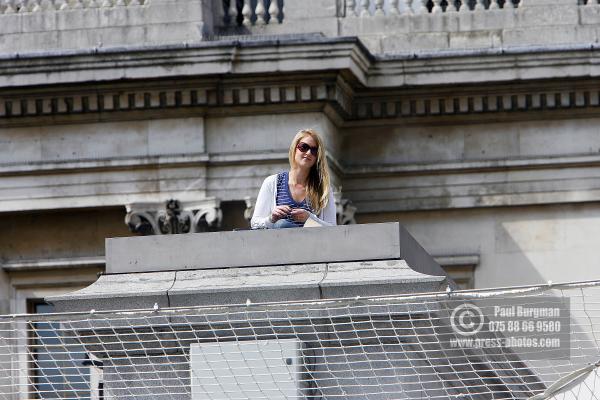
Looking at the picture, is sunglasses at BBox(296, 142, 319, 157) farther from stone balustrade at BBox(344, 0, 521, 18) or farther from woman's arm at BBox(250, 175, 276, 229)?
stone balustrade at BBox(344, 0, 521, 18)

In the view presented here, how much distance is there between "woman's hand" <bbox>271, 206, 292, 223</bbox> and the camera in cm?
1355

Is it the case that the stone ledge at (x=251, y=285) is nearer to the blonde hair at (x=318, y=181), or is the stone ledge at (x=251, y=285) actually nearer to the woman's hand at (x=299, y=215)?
the woman's hand at (x=299, y=215)

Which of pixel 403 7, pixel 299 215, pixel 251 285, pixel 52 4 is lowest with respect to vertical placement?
pixel 251 285

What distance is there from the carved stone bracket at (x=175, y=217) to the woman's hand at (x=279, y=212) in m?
11.0

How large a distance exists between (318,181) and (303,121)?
1100cm

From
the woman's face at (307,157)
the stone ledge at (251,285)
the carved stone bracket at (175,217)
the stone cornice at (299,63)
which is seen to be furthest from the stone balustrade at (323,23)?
the stone ledge at (251,285)

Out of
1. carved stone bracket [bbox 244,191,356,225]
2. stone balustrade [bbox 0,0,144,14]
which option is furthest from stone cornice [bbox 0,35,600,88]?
carved stone bracket [bbox 244,191,356,225]

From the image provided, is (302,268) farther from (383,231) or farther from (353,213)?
(353,213)

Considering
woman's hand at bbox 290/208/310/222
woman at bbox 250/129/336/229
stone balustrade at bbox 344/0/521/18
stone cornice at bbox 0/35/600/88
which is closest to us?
woman's hand at bbox 290/208/310/222

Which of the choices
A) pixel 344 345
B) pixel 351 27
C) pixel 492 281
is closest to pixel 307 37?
pixel 351 27

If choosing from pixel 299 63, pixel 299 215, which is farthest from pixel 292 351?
pixel 299 63

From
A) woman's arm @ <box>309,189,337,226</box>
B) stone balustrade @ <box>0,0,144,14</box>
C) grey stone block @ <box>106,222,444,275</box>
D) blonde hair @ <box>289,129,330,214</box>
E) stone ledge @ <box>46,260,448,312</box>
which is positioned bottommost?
stone ledge @ <box>46,260,448,312</box>

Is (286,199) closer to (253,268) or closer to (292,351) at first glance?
(253,268)

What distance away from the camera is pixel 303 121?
24844 mm
